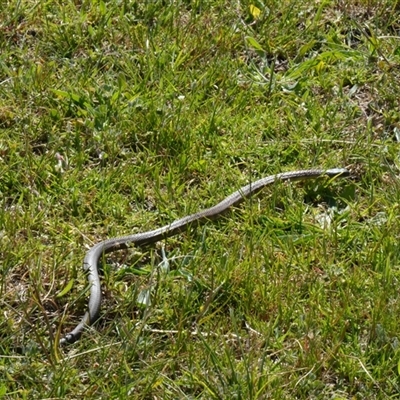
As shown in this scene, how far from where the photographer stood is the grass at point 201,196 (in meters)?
4.32

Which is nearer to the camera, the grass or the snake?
the grass

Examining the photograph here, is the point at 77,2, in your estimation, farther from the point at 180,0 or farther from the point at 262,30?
the point at 262,30

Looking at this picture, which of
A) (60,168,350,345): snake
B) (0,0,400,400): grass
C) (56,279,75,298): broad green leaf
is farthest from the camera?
(56,279,75,298): broad green leaf

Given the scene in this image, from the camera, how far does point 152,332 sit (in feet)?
14.8

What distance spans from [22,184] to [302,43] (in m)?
2.06

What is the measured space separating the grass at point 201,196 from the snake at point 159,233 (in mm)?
48

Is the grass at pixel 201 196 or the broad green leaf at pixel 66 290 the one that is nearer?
the grass at pixel 201 196

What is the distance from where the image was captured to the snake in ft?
14.9

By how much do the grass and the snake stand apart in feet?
0.16

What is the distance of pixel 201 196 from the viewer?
536cm

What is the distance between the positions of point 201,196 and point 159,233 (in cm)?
45

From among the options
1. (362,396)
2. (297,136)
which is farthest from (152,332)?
(297,136)

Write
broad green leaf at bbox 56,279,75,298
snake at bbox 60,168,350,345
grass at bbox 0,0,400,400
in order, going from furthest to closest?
broad green leaf at bbox 56,279,75,298
snake at bbox 60,168,350,345
grass at bbox 0,0,400,400

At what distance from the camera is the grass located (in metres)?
4.32
